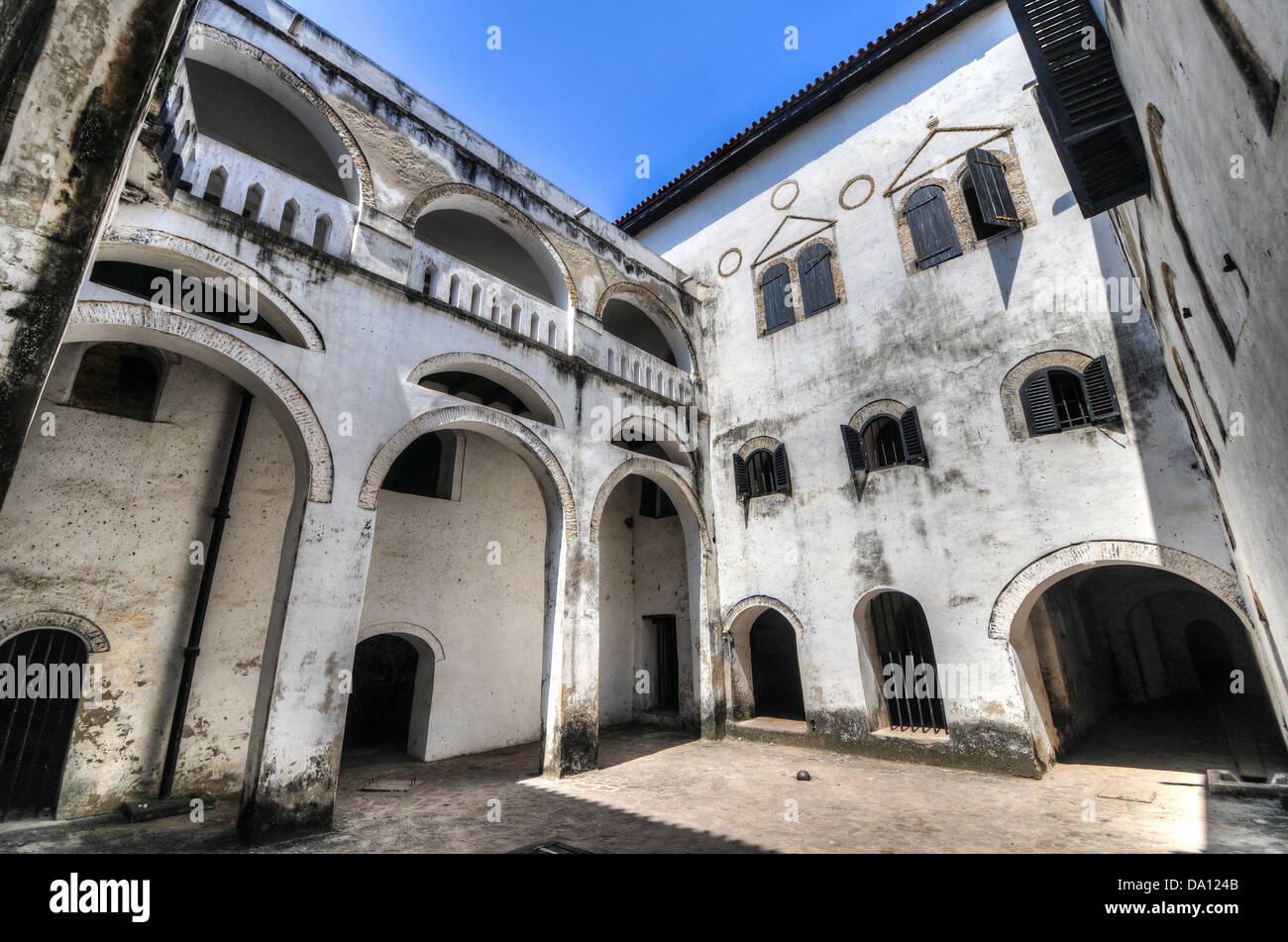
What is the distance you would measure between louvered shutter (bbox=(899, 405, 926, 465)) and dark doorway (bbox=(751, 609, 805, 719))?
4914 mm

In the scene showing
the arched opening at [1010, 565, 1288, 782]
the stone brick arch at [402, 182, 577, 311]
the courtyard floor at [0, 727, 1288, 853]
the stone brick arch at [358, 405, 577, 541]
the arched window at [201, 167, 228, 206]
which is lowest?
the courtyard floor at [0, 727, 1288, 853]

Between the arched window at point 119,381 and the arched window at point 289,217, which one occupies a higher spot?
the arched window at point 289,217

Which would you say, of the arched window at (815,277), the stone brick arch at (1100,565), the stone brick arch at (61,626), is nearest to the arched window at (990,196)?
the arched window at (815,277)

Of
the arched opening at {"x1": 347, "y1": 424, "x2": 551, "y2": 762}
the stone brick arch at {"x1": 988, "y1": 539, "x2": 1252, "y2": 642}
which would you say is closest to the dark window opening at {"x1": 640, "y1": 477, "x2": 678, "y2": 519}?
the arched opening at {"x1": 347, "y1": 424, "x2": 551, "y2": 762}

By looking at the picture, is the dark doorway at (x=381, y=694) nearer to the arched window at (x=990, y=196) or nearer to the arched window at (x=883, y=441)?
the arched window at (x=883, y=441)

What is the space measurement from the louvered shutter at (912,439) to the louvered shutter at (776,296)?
3.11 meters

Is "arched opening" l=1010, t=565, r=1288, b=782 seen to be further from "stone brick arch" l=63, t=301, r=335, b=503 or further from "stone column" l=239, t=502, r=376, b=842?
"stone brick arch" l=63, t=301, r=335, b=503

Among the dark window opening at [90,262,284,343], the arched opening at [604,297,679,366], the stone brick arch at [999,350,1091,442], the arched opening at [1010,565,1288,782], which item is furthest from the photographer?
the arched opening at [604,297,679,366]

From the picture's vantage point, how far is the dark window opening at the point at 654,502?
12.5 meters

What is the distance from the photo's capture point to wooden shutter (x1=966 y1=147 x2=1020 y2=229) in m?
8.25

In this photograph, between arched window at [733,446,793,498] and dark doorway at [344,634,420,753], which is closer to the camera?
dark doorway at [344,634,420,753]

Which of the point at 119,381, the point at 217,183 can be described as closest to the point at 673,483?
the point at 217,183

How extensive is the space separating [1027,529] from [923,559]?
4.46 ft
